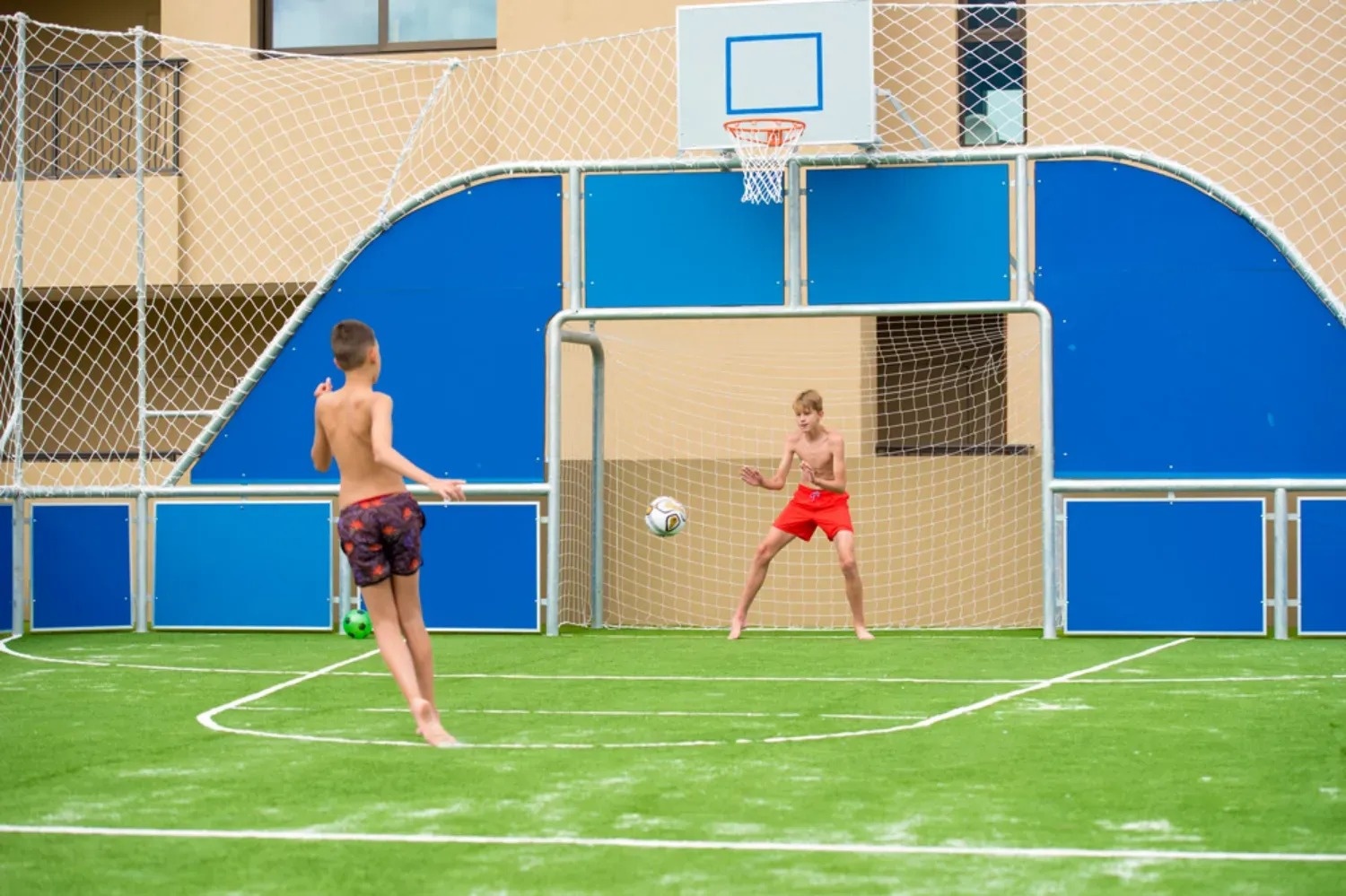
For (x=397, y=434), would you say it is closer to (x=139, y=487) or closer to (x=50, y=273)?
(x=139, y=487)

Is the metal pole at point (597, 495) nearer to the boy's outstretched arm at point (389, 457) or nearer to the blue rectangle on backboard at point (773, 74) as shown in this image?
the blue rectangle on backboard at point (773, 74)

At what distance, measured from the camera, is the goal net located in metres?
15.6

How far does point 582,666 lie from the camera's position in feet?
→ 38.2

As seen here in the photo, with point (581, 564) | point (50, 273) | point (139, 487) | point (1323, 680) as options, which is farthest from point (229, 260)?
point (1323, 680)

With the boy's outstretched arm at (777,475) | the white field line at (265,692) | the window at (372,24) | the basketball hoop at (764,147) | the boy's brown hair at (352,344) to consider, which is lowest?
the white field line at (265,692)

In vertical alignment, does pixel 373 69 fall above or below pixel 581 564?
above

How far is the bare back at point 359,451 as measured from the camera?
8031mm

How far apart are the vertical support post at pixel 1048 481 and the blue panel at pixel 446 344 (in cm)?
364

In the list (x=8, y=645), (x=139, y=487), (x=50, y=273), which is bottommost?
(x=8, y=645)

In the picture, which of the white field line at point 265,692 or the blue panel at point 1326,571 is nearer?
the white field line at point 265,692

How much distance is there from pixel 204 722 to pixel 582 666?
3.27 m

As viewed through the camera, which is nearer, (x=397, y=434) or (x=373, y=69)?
(x=397, y=434)

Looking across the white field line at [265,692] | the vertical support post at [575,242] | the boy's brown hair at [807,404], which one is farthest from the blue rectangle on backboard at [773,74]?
the white field line at [265,692]

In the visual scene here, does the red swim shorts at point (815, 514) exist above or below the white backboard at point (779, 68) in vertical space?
below
